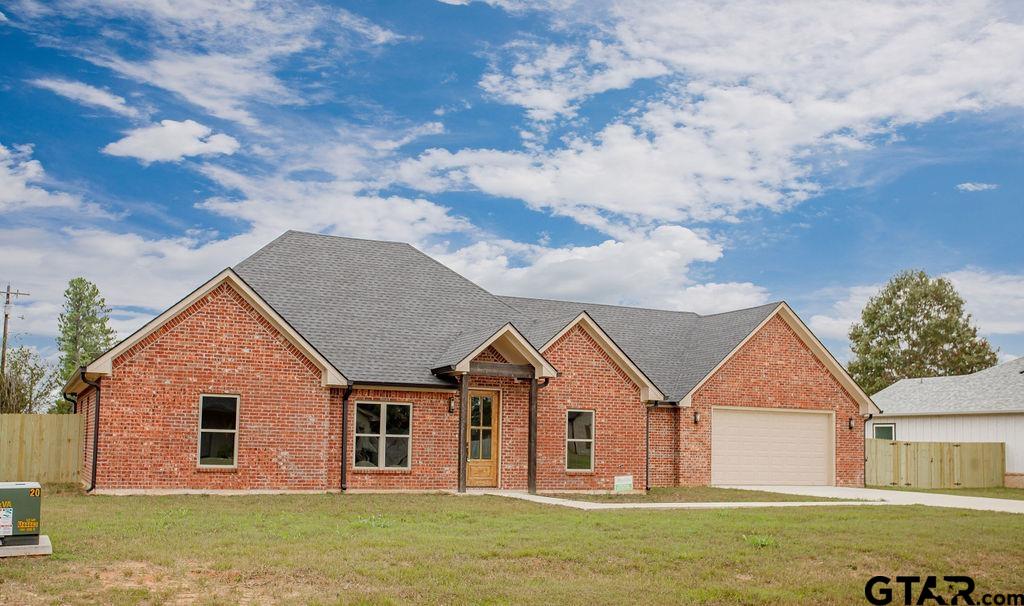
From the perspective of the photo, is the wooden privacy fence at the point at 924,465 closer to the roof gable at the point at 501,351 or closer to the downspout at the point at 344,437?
the roof gable at the point at 501,351

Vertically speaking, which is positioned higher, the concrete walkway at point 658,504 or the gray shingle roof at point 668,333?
the gray shingle roof at point 668,333

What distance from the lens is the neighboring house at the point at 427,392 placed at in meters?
22.5

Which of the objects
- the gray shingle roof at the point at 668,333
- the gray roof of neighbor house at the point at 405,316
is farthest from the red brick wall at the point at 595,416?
the gray shingle roof at the point at 668,333

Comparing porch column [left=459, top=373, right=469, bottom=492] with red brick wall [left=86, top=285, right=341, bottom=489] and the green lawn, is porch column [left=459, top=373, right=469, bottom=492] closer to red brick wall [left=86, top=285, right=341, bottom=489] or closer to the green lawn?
red brick wall [left=86, top=285, right=341, bottom=489]

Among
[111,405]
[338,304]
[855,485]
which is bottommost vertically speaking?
[855,485]

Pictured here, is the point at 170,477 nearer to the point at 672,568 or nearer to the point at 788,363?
the point at 672,568

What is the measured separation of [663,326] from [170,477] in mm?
18313

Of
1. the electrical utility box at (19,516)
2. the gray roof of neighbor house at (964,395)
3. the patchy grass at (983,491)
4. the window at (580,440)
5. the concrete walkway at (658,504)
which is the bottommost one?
the patchy grass at (983,491)

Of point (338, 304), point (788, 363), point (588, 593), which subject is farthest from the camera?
point (788, 363)

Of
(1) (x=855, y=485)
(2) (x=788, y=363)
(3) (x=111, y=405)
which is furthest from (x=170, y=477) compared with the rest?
(1) (x=855, y=485)

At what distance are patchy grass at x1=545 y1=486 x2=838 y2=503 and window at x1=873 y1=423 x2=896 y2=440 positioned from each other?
1787cm

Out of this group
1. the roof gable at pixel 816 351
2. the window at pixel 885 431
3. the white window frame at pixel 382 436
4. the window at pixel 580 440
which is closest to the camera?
the white window frame at pixel 382 436

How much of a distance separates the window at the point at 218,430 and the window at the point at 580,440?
8527 millimetres

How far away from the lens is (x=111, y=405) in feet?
71.8
